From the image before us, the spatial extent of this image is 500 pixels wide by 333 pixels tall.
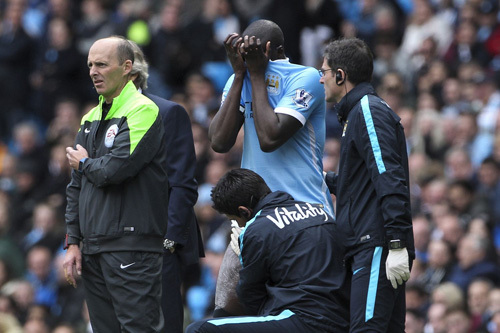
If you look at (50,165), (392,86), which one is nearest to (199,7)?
(50,165)

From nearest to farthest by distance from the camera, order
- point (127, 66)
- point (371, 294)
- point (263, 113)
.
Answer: point (371, 294) < point (263, 113) < point (127, 66)

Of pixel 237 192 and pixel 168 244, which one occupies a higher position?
pixel 237 192

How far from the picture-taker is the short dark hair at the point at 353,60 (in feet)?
20.0

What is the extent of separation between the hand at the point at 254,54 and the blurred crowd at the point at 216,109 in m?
4.17

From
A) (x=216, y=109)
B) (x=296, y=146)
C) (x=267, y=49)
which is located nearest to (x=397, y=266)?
(x=296, y=146)

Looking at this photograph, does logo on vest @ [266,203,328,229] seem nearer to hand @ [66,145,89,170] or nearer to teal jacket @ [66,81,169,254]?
teal jacket @ [66,81,169,254]

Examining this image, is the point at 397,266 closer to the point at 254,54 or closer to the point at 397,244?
the point at 397,244

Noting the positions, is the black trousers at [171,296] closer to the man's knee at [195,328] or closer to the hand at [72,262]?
the hand at [72,262]

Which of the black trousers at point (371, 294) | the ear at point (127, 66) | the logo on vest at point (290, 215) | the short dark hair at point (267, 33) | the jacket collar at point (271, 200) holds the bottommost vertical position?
the black trousers at point (371, 294)

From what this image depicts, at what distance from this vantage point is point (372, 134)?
5.82m

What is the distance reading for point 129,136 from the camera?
6109mm

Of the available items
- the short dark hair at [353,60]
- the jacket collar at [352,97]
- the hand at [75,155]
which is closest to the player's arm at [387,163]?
the jacket collar at [352,97]

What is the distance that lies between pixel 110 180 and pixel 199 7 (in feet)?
36.9

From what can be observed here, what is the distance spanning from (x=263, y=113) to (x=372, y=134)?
75 cm
